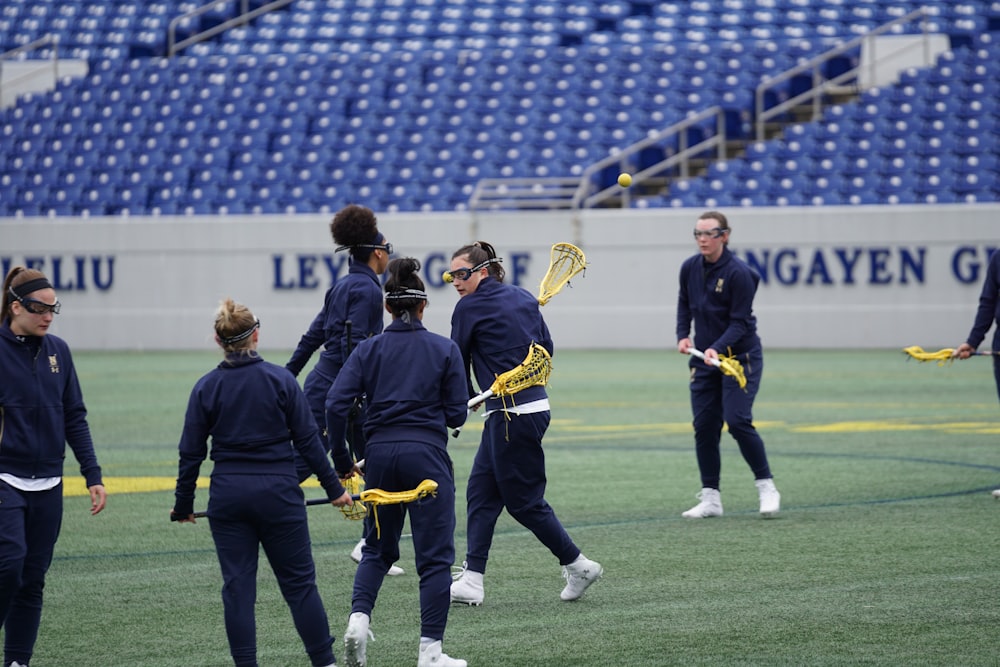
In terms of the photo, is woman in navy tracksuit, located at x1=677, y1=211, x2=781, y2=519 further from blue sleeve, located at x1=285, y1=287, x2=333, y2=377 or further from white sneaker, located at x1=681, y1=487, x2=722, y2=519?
blue sleeve, located at x1=285, y1=287, x2=333, y2=377

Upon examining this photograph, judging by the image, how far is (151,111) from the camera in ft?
119

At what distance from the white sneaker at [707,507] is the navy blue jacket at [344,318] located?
2.81 metres

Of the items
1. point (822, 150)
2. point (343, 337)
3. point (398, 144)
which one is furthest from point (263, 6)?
point (343, 337)

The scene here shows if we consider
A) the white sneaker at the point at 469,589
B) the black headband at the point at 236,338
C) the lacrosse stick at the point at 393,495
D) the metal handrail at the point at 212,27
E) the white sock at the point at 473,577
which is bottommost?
the white sneaker at the point at 469,589

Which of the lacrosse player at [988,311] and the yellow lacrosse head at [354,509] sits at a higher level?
the lacrosse player at [988,311]

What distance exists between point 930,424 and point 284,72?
23.0 m

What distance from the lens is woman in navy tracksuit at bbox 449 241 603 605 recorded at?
25.2 feet

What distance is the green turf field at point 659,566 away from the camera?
6758 mm

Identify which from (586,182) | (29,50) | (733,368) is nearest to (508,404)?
(733,368)

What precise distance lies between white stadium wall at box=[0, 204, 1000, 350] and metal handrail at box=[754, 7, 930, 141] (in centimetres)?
398

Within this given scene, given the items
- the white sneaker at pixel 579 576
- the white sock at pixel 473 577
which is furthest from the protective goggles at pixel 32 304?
the white sneaker at pixel 579 576

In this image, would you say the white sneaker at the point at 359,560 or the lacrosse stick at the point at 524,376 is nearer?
the lacrosse stick at the point at 524,376

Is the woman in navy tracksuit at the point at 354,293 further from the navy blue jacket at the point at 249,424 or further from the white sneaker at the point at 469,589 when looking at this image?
the navy blue jacket at the point at 249,424

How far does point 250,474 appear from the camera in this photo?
19.5 feet
